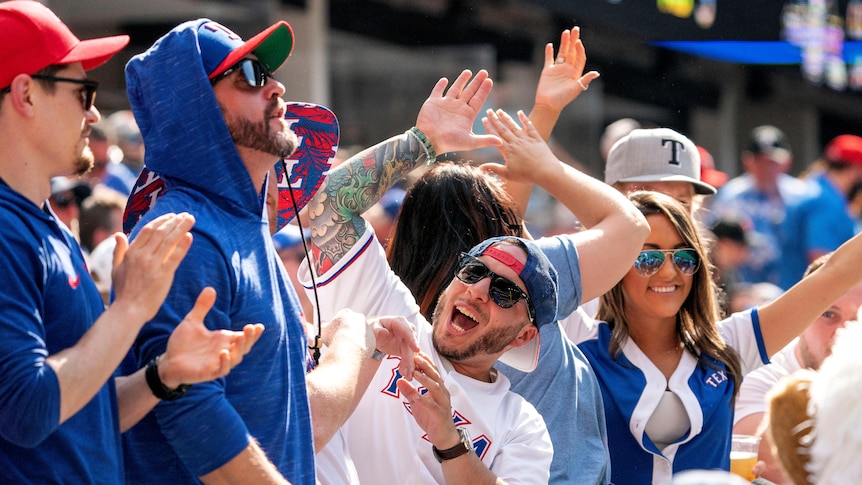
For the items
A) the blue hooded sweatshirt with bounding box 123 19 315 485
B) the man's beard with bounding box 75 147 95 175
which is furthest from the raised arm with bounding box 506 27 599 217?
the man's beard with bounding box 75 147 95 175

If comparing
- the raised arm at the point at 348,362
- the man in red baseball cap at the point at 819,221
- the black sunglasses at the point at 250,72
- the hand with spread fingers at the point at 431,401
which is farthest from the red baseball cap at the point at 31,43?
the man in red baseball cap at the point at 819,221

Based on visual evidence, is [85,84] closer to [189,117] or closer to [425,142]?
[189,117]

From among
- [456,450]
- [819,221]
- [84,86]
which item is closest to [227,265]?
[84,86]

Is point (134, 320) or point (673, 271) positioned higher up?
point (134, 320)

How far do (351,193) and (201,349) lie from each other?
1192 mm

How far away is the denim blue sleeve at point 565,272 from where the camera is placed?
3174 mm

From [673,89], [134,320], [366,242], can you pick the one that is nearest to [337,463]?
[366,242]

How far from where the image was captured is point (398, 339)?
9.16 ft

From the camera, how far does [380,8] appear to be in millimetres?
13047

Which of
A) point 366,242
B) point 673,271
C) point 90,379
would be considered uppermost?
point 90,379

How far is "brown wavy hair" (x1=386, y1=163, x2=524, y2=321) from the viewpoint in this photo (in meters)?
3.36

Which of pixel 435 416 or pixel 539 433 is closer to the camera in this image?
pixel 435 416

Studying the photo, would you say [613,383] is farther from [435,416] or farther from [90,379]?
[90,379]

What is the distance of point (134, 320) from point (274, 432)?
0.43 metres
